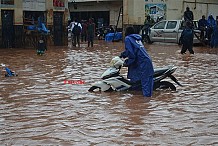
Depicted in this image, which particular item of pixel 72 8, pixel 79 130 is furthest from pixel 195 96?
pixel 72 8

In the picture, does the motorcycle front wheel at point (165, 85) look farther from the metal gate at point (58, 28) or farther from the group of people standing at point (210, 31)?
the metal gate at point (58, 28)

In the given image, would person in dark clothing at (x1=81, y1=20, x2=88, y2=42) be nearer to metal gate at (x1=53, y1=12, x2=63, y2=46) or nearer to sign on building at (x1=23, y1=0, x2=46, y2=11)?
metal gate at (x1=53, y1=12, x2=63, y2=46)

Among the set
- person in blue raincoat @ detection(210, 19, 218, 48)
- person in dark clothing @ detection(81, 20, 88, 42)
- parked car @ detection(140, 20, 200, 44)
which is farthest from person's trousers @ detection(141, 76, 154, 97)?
person in dark clothing @ detection(81, 20, 88, 42)

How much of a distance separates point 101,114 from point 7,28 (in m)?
16.1

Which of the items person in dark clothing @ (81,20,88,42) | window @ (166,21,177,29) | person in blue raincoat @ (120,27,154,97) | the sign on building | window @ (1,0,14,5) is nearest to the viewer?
person in blue raincoat @ (120,27,154,97)

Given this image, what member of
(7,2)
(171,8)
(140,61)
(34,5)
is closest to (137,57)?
(140,61)

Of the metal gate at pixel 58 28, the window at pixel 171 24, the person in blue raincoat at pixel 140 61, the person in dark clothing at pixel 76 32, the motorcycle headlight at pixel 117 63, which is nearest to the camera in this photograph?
the person in blue raincoat at pixel 140 61

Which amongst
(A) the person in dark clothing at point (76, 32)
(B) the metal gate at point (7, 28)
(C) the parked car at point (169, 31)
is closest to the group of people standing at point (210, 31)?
(C) the parked car at point (169, 31)

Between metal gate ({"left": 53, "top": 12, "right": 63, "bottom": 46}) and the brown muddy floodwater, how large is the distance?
1380cm

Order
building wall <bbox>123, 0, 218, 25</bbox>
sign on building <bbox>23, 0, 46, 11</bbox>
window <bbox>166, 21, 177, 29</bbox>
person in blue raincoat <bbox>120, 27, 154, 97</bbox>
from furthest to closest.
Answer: building wall <bbox>123, 0, 218, 25</bbox> < window <bbox>166, 21, 177, 29</bbox> < sign on building <bbox>23, 0, 46, 11</bbox> < person in blue raincoat <bbox>120, 27, 154, 97</bbox>

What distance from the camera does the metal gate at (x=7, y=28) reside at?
71.9 feet

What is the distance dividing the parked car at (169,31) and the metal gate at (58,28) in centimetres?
577

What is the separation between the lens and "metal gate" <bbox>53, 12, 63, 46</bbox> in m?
24.8

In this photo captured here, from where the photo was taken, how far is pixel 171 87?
942 cm
